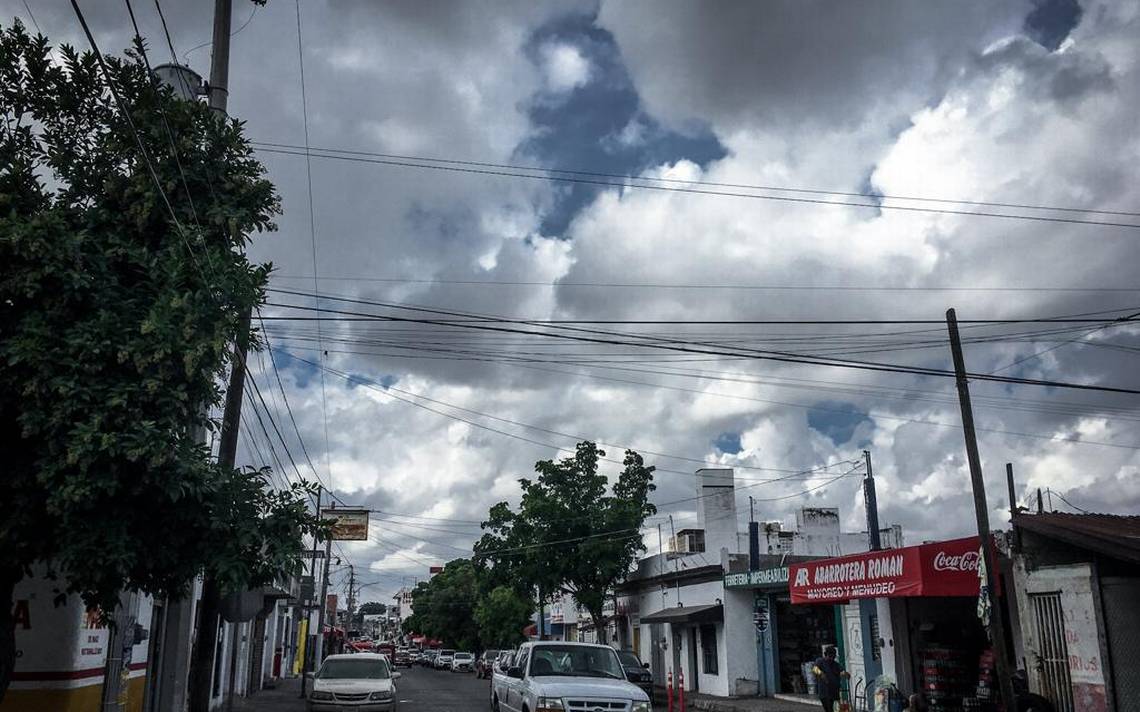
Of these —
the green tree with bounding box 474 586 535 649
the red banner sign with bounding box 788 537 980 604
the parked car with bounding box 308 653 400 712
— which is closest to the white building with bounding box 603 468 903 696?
the red banner sign with bounding box 788 537 980 604

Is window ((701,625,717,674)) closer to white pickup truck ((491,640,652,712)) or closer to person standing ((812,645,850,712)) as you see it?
person standing ((812,645,850,712))

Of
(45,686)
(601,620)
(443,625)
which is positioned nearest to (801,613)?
(601,620)

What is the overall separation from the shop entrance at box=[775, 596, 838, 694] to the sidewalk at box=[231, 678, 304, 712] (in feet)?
53.4

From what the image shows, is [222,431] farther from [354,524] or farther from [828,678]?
[354,524]

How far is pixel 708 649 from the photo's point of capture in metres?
36.8

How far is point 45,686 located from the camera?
1165cm

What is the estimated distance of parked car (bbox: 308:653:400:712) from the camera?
19234 millimetres

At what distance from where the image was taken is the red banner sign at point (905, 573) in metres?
19.6

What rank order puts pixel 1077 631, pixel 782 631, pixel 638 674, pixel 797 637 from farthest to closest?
1. pixel 782 631
2. pixel 638 674
3. pixel 797 637
4. pixel 1077 631

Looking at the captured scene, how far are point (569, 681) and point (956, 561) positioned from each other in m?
9.49

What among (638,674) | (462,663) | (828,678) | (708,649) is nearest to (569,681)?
(828,678)

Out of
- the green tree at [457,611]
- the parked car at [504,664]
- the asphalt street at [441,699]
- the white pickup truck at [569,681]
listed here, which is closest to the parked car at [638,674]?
the asphalt street at [441,699]

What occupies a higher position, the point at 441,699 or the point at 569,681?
the point at 569,681

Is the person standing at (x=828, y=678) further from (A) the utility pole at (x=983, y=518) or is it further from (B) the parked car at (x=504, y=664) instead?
(B) the parked car at (x=504, y=664)
